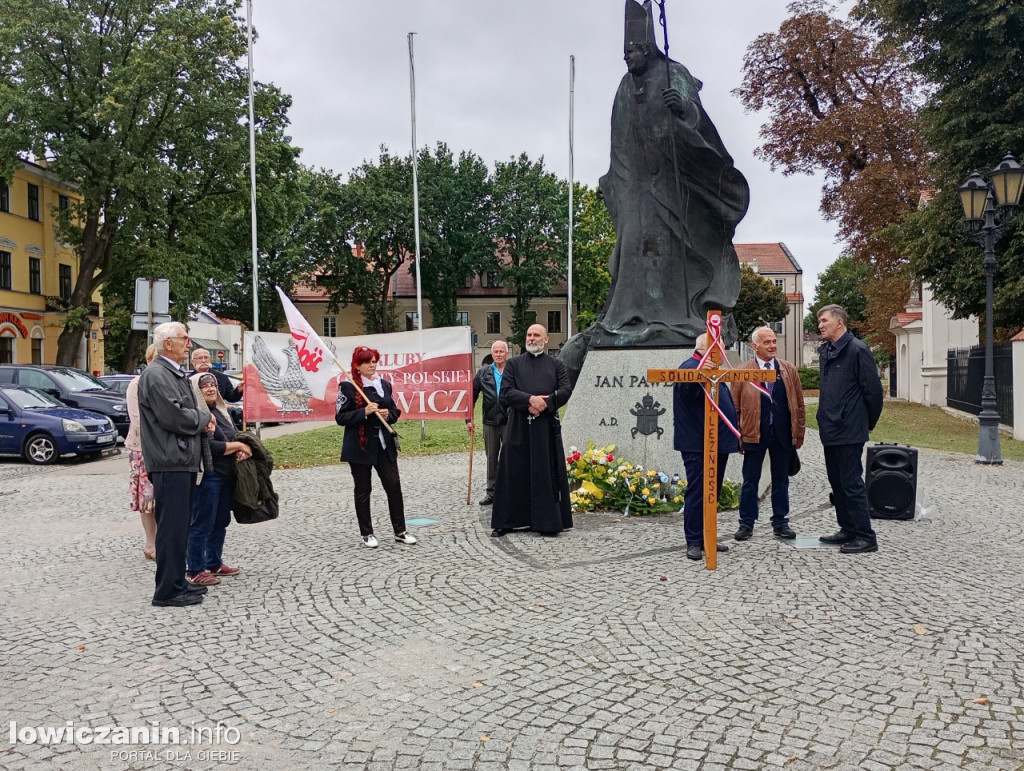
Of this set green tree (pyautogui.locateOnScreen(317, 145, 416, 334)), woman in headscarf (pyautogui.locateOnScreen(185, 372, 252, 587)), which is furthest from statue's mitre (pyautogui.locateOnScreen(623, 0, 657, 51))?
green tree (pyautogui.locateOnScreen(317, 145, 416, 334))

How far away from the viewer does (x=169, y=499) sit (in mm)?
5184

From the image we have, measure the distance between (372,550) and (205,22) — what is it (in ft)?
85.5

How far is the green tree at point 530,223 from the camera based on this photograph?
53.5 metres

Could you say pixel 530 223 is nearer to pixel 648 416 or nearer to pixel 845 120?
pixel 845 120

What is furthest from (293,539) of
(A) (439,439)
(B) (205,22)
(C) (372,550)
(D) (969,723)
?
(B) (205,22)

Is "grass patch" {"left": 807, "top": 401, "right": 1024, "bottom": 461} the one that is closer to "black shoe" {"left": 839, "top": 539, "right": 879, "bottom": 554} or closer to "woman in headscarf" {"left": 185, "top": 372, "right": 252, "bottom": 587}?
"black shoe" {"left": 839, "top": 539, "right": 879, "bottom": 554}

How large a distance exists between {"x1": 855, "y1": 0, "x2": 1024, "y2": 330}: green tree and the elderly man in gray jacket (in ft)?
58.9

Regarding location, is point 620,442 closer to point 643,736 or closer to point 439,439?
point 643,736

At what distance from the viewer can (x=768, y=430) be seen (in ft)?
23.1

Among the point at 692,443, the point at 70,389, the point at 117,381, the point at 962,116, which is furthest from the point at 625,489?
the point at 117,381

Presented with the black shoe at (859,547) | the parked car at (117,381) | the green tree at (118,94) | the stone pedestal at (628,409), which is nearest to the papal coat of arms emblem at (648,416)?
the stone pedestal at (628,409)

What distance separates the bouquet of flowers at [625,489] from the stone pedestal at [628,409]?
22 cm

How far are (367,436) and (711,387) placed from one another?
2800mm

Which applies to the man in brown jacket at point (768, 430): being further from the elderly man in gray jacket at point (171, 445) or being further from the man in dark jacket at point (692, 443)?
the elderly man in gray jacket at point (171, 445)
